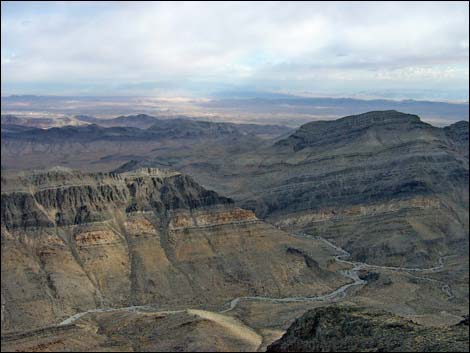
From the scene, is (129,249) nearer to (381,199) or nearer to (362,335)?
(362,335)

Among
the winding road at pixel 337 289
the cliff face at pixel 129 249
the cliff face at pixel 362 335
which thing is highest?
the cliff face at pixel 362 335

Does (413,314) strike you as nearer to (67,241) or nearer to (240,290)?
(240,290)

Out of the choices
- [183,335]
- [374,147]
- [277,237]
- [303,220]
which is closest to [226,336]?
[183,335]

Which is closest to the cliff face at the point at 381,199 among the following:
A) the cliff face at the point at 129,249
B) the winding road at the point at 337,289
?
the winding road at the point at 337,289

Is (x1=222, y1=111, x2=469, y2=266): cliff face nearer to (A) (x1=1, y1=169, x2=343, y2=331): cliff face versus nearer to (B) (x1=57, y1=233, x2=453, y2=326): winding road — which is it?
(B) (x1=57, y1=233, x2=453, y2=326): winding road

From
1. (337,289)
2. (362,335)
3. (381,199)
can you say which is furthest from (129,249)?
(381,199)

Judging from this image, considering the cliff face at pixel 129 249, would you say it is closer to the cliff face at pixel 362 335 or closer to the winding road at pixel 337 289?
the winding road at pixel 337 289
